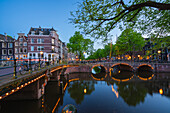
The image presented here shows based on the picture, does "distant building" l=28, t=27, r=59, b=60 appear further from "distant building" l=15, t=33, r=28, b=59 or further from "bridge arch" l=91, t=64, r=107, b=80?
"bridge arch" l=91, t=64, r=107, b=80

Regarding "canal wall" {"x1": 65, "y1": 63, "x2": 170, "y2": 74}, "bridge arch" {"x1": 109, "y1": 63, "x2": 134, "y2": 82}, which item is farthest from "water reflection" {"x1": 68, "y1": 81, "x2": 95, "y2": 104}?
"canal wall" {"x1": 65, "y1": 63, "x2": 170, "y2": 74}

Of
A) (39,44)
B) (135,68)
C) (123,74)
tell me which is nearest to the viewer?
(123,74)

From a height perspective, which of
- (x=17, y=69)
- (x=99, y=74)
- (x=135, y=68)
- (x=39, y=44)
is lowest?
(x=99, y=74)

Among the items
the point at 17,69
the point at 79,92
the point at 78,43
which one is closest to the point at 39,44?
the point at 78,43

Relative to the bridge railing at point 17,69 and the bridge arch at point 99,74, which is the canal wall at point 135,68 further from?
the bridge railing at point 17,69

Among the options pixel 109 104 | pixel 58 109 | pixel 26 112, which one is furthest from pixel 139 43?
pixel 26 112

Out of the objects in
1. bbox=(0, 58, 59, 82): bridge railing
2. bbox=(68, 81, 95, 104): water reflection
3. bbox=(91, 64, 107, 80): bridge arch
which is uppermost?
bbox=(0, 58, 59, 82): bridge railing

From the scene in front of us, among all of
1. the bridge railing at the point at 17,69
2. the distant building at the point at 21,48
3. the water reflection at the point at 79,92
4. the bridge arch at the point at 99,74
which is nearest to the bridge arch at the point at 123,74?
the bridge arch at the point at 99,74

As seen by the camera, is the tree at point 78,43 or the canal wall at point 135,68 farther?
the tree at point 78,43

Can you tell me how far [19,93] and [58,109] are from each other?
17.1 feet

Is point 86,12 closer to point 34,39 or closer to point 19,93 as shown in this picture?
point 19,93

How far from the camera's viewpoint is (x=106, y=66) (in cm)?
3281

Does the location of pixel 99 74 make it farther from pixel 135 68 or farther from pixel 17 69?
pixel 17 69

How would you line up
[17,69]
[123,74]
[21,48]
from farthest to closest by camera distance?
1. [21,48]
2. [123,74]
3. [17,69]
